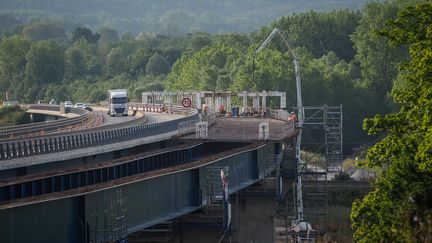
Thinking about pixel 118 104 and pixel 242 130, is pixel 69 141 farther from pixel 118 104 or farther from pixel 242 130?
pixel 118 104

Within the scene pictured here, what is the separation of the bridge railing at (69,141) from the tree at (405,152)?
11479mm

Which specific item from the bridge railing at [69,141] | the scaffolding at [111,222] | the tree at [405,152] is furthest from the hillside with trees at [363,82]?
the bridge railing at [69,141]

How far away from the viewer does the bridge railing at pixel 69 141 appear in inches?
1655

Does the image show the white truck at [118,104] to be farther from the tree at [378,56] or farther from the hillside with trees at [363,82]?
the tree at [378,56]

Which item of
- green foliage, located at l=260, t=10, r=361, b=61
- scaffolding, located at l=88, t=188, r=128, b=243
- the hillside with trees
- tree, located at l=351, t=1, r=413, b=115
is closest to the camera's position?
the hillside with trees

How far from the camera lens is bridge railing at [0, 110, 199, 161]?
42.0 meters

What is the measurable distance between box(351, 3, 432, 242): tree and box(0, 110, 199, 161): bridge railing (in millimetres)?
11479

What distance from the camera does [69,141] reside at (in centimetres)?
4797

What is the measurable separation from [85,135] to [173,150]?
3.12 meters

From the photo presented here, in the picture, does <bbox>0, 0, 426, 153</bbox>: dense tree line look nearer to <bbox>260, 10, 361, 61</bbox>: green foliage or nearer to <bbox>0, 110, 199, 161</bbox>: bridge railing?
<bbox>260, 10, 361, 61</bbox>: green foliage

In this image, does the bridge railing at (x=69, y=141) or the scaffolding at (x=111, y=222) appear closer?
the scaffolding at (x=111, y=222)

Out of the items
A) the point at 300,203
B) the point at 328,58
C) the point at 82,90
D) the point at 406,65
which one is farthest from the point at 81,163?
the point at 82,90

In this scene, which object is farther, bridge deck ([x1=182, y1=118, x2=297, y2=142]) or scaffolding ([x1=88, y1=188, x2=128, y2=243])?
bridge deck ([x1=182, y1=118, x2=297, y2=142])

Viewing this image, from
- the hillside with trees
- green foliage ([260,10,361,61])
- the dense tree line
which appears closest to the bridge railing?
the hillside with trees
